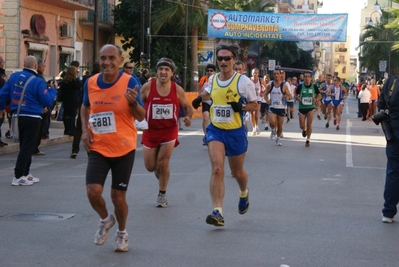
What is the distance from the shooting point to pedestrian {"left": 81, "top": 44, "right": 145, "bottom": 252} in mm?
7320

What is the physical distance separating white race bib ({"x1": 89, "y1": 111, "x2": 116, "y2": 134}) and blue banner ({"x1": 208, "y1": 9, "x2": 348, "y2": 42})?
33.9 metres

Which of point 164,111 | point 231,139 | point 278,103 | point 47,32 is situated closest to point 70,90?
point 278,103

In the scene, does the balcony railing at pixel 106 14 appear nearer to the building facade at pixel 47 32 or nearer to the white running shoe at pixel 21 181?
the building facade at pixel 47 32

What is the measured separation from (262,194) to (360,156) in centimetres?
729

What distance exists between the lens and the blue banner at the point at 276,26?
40.8 metres

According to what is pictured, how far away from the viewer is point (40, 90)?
1240 cm

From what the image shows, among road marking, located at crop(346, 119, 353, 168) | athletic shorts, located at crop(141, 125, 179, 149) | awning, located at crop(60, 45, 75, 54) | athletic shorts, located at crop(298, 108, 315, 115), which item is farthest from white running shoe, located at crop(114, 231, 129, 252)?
awning, located at crop(60, 45, 75, 54)

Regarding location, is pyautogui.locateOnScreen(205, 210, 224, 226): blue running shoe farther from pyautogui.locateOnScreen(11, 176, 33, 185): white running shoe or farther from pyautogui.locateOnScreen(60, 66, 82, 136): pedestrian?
pyautogui.locateOnScreen(60, 66, 82, 136): pedestrian

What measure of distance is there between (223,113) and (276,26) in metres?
32.9

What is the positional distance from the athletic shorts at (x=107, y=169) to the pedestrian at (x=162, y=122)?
2922 mm

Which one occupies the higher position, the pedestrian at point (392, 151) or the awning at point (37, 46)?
the awning at point (37, 46)

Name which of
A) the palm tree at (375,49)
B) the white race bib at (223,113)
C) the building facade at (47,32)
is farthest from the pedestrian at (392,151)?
the palm tree at (375,49)

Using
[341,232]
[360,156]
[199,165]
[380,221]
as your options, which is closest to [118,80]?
[341,232]

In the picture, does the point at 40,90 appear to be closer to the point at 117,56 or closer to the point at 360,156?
the point at 117,56
